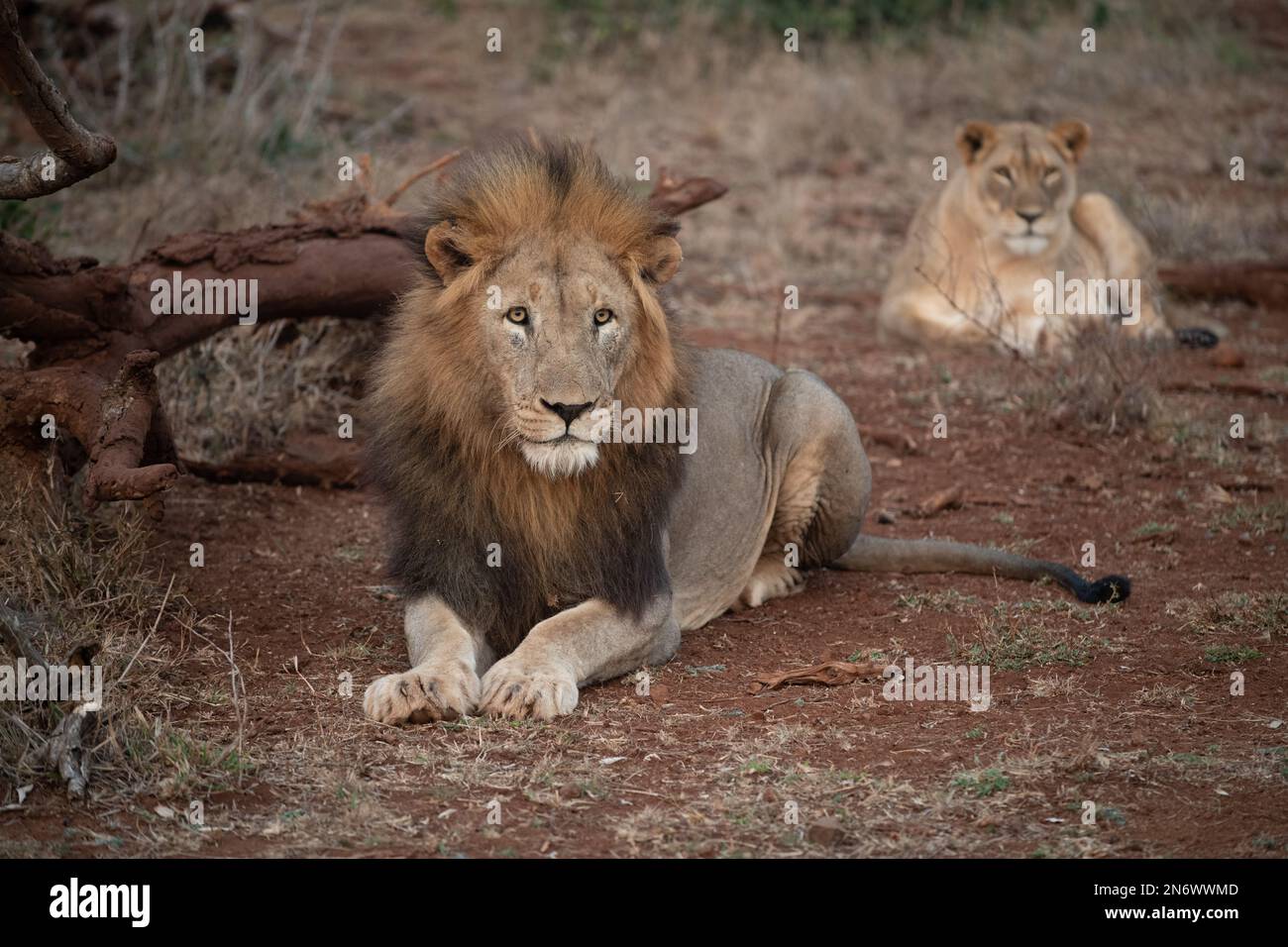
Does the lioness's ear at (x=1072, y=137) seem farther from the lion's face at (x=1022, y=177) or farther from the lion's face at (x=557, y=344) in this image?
the lion's face at (x=557, y=344)

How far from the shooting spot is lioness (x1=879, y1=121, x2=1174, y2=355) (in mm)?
10344

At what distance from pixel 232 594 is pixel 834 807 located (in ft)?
9.44

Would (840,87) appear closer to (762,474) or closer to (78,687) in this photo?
(762,474)

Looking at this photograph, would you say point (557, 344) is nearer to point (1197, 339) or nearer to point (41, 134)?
point (41, 134)

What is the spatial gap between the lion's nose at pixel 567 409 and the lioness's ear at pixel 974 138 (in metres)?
6.31

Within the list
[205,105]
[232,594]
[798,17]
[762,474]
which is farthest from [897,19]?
[232,594]

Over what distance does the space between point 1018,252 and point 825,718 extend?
6.24 metres

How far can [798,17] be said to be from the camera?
16859 mm

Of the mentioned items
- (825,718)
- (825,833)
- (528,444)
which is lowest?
(825,833)

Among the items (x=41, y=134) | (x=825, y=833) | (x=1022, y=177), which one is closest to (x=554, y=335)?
(x=41, y=134)

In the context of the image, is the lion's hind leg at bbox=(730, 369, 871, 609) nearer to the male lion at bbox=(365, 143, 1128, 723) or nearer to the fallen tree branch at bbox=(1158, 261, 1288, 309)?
the male lion at bbox=(365, 143, 1128, 723)

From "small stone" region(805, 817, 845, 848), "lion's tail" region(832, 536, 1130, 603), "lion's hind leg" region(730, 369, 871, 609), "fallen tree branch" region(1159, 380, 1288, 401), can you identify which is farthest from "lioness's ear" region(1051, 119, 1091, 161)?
"small stone" region(805, 817, 845, 848)

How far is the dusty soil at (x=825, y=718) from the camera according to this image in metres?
4.06

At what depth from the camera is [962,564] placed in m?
6.54
